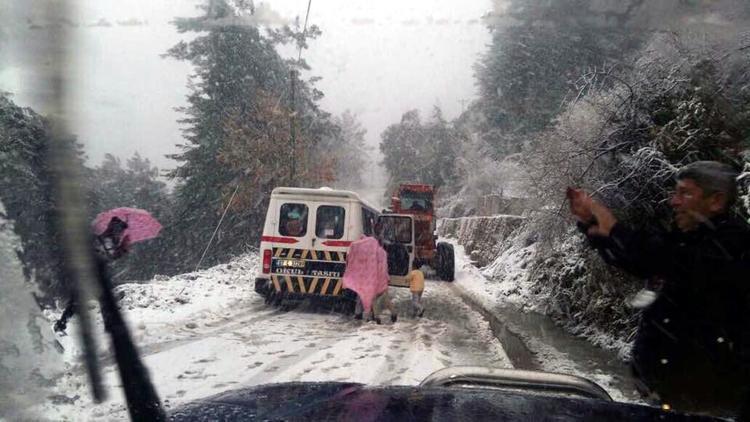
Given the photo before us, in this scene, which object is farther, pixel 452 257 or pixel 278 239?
pixel 452 257

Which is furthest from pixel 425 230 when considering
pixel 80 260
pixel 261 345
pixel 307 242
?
pixel 80 260

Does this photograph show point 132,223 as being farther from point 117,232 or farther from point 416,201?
point 416,201

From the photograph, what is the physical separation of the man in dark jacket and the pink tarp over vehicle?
5851 millimetres

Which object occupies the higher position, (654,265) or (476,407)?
(654,265)

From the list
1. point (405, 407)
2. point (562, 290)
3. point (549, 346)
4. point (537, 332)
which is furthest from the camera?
point (562, 290)

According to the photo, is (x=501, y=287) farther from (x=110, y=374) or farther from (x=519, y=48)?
(x=110, y=374)

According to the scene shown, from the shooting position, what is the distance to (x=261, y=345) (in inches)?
233

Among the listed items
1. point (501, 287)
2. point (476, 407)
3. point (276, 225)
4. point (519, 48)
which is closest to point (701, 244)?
point (476, 407)

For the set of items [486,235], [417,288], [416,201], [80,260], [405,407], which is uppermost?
[416,201]

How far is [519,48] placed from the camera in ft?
43.3

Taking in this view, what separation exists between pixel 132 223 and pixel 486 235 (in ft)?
57.3

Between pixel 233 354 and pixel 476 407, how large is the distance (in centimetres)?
437

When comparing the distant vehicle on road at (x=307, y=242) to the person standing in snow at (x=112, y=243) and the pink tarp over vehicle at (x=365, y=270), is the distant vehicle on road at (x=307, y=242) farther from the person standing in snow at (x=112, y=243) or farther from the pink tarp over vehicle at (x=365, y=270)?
the person standing in snow at (x=112, y=243)

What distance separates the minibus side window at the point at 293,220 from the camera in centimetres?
888
